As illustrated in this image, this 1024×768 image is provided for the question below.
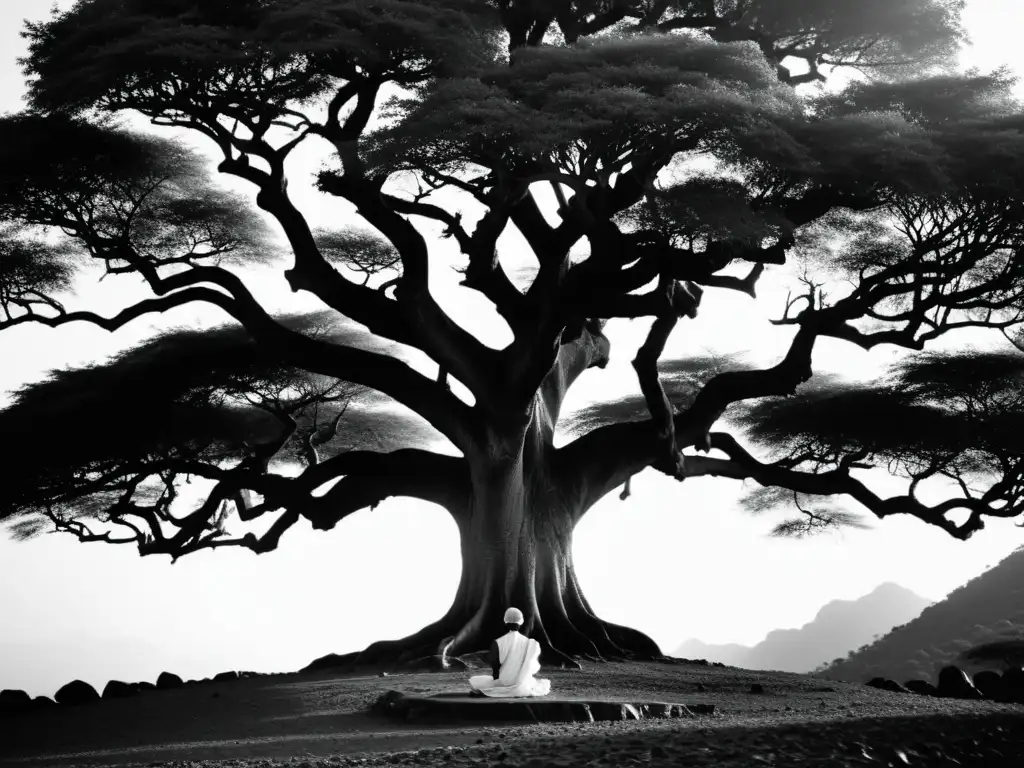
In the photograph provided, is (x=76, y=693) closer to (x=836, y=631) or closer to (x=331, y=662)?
(x=331, y=662)

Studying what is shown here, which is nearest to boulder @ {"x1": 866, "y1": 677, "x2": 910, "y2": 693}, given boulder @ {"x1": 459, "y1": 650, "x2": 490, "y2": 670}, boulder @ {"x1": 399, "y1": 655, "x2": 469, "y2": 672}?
boulder @ {"x1": 459, "y1": 650, "x2": 490, "y2": 670}

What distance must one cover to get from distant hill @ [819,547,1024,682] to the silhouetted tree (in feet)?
50.0

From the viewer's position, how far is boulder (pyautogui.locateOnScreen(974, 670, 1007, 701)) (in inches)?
560

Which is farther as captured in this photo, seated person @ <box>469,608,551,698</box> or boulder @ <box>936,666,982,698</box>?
boulder @ <box>936,666,982,698</box>

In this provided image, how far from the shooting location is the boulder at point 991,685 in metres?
14.2

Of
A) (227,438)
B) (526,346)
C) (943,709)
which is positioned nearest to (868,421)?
(526,346)

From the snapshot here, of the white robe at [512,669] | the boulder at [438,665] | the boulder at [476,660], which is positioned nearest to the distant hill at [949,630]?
the boulder at [476,660]

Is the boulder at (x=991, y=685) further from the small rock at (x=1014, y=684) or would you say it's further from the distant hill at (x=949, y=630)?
the distant hill at (x=949, y=630)

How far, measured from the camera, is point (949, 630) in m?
34.0

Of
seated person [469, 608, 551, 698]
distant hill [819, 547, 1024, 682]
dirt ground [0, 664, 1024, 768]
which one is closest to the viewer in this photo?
dirt ground [0, 664, 1024, 768]

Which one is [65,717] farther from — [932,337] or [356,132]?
[932,337]

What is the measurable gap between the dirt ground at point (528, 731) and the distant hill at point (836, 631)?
43.8m

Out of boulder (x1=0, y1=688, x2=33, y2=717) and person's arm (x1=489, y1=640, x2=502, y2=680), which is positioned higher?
boulder (x1=0, y1=688, x2=33, y2=717)

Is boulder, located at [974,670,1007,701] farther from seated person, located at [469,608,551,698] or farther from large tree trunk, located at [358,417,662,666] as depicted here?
seated person, located at [469,608,551,698]
